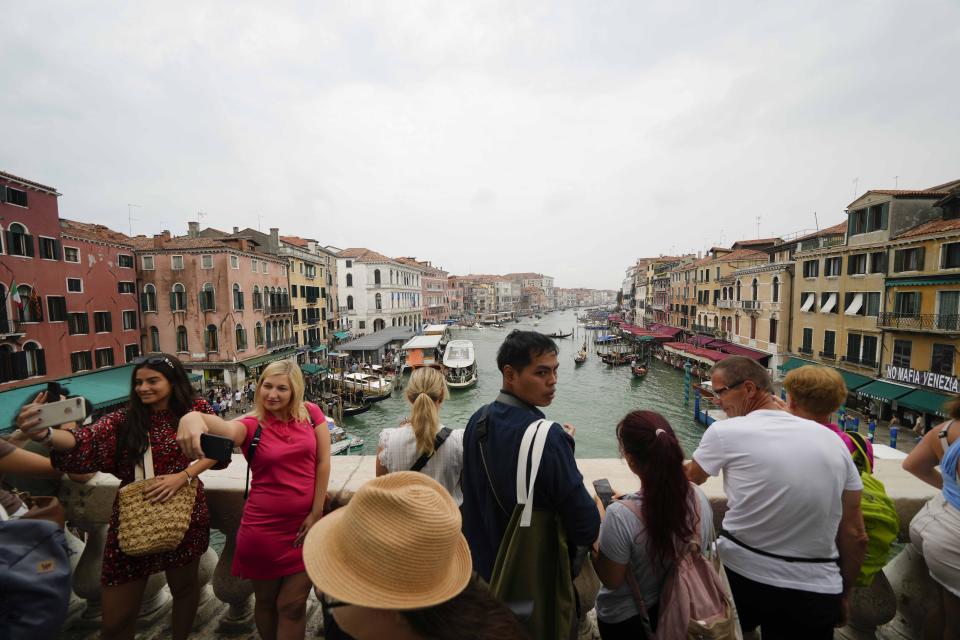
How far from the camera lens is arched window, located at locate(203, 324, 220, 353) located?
21812mm

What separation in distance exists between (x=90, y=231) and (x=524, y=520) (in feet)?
86.3

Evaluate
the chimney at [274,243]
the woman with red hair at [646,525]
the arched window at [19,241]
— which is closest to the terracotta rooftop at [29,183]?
the arched window at [19,241]

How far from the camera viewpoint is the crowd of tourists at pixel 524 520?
0.92 meters

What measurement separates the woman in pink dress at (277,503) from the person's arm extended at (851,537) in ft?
6.31

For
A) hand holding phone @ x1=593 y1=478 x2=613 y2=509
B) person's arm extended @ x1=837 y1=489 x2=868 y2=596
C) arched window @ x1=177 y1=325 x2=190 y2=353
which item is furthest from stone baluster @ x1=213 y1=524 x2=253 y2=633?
arched window @ x1=177 y1=325 x2=190 y2=353

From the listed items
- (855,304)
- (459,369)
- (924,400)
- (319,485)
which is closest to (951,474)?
(319,485)

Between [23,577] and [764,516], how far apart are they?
6.48 feet

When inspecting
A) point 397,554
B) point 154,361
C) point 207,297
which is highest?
point 207,297

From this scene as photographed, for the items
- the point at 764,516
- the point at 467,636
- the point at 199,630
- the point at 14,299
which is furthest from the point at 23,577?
the point at 14,299

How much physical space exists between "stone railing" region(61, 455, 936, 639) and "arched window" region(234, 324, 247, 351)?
22.8 meters

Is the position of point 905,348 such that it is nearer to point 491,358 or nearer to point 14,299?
point 491,358

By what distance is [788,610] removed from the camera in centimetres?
150

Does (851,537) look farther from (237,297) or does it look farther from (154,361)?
(237,297)

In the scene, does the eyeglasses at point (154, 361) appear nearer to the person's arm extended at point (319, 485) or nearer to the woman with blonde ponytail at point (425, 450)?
the person's arm extended at point (319, 485)
